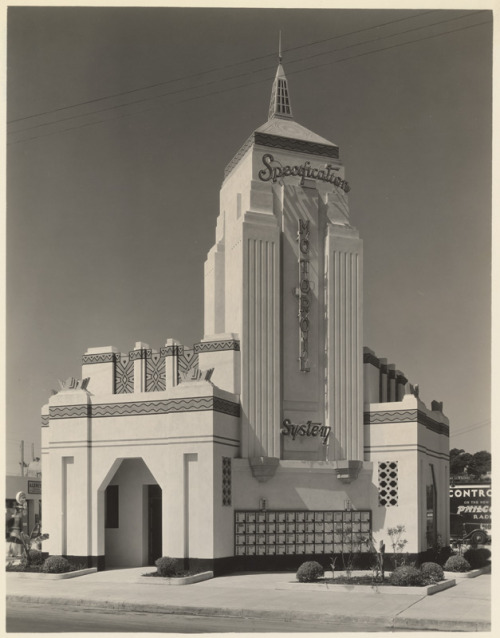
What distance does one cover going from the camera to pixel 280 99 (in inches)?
1582

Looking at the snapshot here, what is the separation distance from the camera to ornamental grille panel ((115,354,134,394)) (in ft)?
125

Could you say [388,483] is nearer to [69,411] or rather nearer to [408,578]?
[408,578]

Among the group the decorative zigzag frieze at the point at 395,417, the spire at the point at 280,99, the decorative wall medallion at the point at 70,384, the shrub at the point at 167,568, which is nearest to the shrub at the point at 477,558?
the decorative zigzag frieze at the point at 395,417

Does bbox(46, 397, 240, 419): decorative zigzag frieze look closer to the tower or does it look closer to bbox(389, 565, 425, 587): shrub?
the tower

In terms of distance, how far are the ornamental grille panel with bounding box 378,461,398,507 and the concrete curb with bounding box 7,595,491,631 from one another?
1264cm

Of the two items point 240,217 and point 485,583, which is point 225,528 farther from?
point 240,217

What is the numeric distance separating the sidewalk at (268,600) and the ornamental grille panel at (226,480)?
3096 mm

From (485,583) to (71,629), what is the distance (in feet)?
48.9

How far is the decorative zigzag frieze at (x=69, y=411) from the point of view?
1375 inches

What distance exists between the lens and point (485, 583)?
3116 cm

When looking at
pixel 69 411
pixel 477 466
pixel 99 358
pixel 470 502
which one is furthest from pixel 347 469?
pixel 477 466

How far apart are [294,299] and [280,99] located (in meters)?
9.42

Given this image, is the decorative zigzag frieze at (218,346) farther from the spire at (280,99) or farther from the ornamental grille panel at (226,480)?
the spire at (280,99)

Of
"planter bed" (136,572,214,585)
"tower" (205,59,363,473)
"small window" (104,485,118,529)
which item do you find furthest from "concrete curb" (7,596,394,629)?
"tower" (205,59,363,473)
